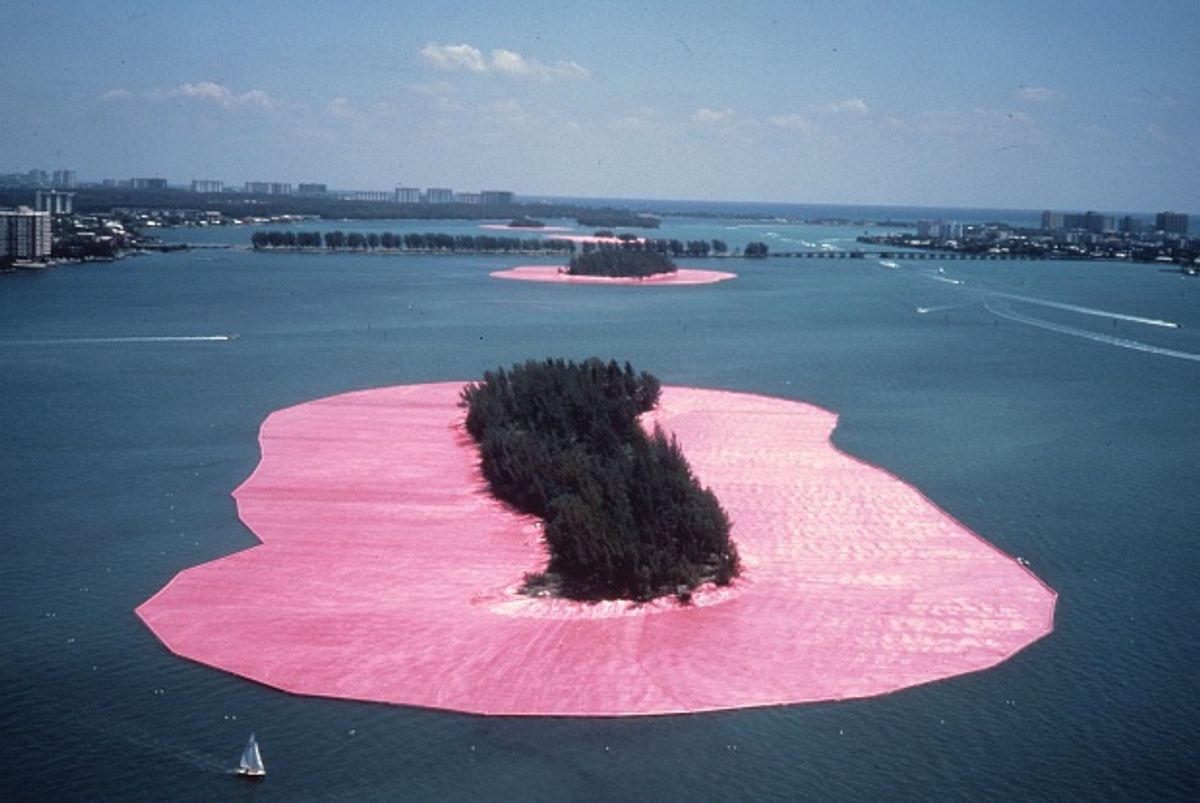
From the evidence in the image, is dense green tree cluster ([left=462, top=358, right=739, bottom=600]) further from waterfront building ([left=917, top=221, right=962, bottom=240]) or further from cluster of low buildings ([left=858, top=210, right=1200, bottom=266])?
waterfront building ([left=917, top=221, right=962, bottom=240])

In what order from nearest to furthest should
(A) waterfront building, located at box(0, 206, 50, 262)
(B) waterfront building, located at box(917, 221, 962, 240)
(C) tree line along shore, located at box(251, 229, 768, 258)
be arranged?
1. (A) waterfront building, located at box(0, 206, 50, 262)
2. (C) tree line along shore, located at box(251, 229, 768, 258)
3. (B) waterfront building, located at box(917, 221, 962, 240)

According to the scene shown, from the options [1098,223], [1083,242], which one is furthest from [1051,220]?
[1083,242]

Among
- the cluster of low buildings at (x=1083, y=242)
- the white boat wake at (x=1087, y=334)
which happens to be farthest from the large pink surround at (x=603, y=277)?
the cluster of low buildings at (x=1083, y=242)

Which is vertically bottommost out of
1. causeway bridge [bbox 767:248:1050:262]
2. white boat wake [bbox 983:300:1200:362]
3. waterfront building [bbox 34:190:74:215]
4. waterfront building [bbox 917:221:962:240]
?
white boat wake [bbox 983:300:1200:362]

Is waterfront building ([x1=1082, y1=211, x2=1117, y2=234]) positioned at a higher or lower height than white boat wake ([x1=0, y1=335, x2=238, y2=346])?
higher

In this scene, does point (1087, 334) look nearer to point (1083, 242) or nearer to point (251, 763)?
point (251, 763)

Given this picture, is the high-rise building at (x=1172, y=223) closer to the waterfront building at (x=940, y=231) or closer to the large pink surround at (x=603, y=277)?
the waterfront building at (x=940, y=231)

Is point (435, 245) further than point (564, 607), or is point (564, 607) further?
point (435, 245)

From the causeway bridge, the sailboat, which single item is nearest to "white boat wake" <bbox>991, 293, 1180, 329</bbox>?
the causeway bridge
